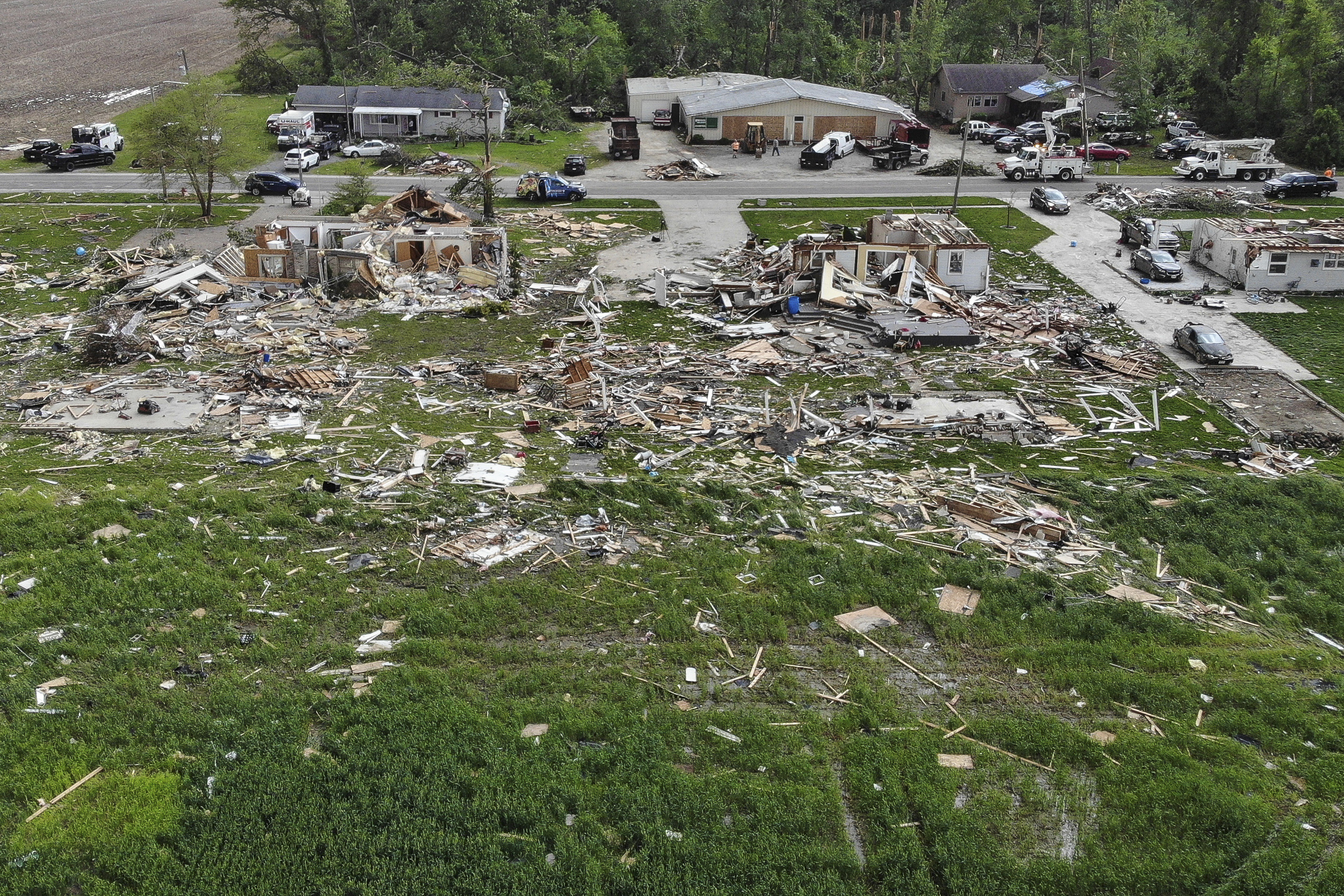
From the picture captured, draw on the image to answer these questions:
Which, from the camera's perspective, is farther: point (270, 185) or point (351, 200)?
point (270, 185)

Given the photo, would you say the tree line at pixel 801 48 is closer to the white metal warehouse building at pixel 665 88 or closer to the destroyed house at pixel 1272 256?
the white metal warehouse building at pixel 665 88

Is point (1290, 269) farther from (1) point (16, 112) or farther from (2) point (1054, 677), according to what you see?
(1) point (16, 112)

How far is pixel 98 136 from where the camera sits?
53.3m

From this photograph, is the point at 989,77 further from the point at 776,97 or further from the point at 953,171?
the point at 953,171

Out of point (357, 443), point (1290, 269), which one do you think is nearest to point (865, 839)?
point (357, 443)

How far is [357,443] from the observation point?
24.1 meters

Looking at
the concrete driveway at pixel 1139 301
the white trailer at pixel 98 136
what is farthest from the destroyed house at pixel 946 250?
the white trailer at pixel 98 136

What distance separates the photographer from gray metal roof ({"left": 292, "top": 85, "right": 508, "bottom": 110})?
194 feet

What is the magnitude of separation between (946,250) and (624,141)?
26.5 metres

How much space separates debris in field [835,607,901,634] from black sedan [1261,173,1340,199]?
41411mm

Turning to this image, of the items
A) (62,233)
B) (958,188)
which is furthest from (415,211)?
(958,188)

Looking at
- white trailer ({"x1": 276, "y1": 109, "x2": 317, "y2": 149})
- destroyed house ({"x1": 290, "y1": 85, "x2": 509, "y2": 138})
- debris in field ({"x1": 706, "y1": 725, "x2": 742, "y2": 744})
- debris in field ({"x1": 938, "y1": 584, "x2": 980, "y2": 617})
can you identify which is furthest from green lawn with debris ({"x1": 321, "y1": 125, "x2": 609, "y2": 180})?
debris in field ({"x1": 706, "y1": 725, "x2": 742, "y2": 744})

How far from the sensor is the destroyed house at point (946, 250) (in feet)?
114

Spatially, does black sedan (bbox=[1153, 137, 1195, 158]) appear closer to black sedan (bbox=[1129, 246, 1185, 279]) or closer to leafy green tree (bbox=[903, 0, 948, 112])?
leafy green tree (bbox=[903, 0, 948, 112])
